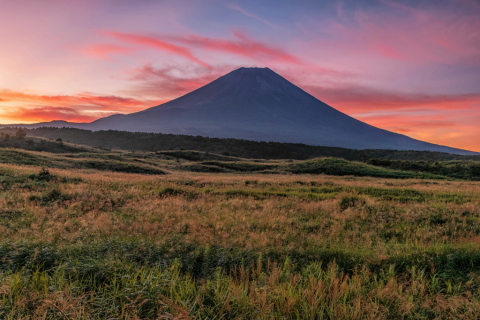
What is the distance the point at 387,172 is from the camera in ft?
137

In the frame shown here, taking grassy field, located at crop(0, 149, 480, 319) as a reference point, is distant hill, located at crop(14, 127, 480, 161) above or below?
above

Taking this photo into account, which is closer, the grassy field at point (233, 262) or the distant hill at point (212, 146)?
the grassy field at point (233, 262)

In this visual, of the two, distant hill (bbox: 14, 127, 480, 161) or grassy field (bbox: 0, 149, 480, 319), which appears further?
distant hill (bbox: 14, 127, 480, 161)

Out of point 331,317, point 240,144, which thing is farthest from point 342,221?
point 240,144

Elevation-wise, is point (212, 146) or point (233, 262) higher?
point (212, 146)

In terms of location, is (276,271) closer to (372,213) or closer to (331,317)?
(331,317)

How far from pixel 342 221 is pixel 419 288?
5.31 m

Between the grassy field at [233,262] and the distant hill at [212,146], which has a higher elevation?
the distant hill at [212,146]

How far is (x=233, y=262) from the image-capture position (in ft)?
19.0

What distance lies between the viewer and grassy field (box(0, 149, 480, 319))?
392cm

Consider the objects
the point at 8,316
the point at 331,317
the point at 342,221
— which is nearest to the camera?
the point at 8,316

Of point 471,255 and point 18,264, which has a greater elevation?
point 471,255

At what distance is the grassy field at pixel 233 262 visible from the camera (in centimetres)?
392

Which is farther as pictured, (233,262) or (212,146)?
(212,146)
